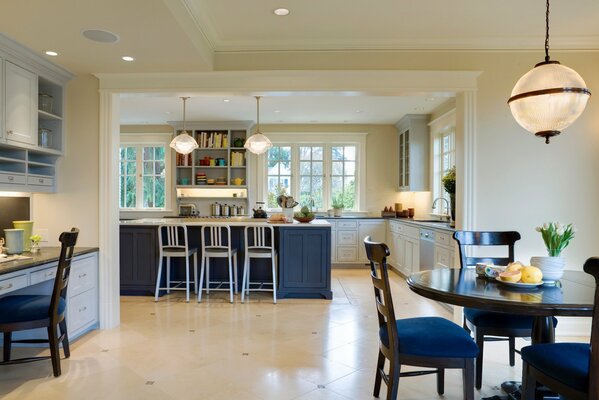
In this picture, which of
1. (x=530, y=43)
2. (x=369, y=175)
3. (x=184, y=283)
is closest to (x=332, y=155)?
(x=369, y=175)

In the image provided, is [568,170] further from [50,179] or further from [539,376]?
[50,179]

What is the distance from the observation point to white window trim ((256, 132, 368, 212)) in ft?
26.1

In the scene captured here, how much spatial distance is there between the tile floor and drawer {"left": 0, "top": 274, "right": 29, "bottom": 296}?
664 mm

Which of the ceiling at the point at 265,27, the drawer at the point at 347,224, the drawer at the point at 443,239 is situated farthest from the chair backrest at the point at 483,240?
the drawer at the point at 347,224

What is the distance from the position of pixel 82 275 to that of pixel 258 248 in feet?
6.33

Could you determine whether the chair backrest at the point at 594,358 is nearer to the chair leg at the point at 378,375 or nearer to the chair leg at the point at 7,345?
the chair leg at the point at 378,375

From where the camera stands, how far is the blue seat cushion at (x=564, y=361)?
5.45ft

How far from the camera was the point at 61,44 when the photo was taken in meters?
Result: 3.08

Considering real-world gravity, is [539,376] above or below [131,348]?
above

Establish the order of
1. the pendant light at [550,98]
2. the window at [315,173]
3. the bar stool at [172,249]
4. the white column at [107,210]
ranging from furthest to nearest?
the window at [315,173], the bar stool at [172,249], the white column at [107,210], the pendant light at [550,98]

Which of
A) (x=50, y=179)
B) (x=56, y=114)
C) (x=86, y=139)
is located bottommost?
(x=50, y=179)

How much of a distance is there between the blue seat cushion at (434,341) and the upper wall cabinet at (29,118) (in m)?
3.22

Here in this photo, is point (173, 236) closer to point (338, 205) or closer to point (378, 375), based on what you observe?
point (378, 375)

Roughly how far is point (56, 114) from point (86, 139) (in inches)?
14.3
